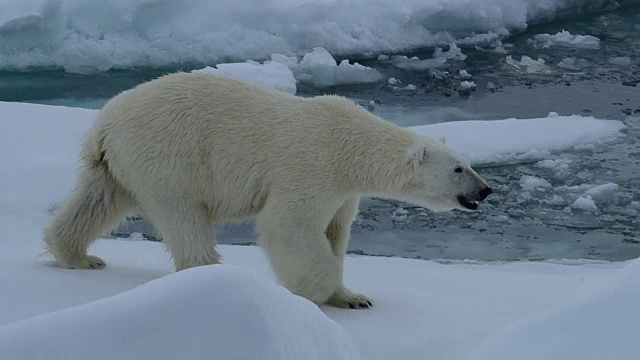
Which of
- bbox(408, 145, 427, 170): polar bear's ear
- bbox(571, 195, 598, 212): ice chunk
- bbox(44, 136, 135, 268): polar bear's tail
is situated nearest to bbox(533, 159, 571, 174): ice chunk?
bbox(571, 195, 598, 212): ice chunk

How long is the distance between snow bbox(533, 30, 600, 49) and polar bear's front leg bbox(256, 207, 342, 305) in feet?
23.1

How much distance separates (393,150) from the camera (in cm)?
383

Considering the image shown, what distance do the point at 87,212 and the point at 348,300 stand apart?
1.04 meters

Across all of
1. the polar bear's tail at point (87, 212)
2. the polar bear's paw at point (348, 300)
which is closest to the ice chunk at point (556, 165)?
the polar bear's paw at point (348, 300)

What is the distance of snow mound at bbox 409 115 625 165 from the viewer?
22.7 feet

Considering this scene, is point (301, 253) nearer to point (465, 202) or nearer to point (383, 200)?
point (465, 202)

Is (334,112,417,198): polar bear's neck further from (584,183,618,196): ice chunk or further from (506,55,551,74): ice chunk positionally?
(506,55,551,74): ice chunk

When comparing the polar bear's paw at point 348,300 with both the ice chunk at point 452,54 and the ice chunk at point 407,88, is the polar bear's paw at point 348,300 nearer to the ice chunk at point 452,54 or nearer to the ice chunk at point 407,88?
the ice chunk at point 407,88

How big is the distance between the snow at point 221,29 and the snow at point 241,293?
2.60 metres

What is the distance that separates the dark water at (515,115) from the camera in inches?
218

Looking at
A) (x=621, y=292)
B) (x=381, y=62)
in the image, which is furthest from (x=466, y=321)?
(x=381, y=62)

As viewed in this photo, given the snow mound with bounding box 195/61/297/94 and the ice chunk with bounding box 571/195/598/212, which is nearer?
the ice chunk with bounding box 571/195/598/212

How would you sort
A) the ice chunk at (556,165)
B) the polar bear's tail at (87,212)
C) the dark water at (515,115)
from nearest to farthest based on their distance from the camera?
the polar bear's tail at (87,212)
the dark water at (515,115)
the ice chunk at (556,165)

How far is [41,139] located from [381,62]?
14.5 feet
